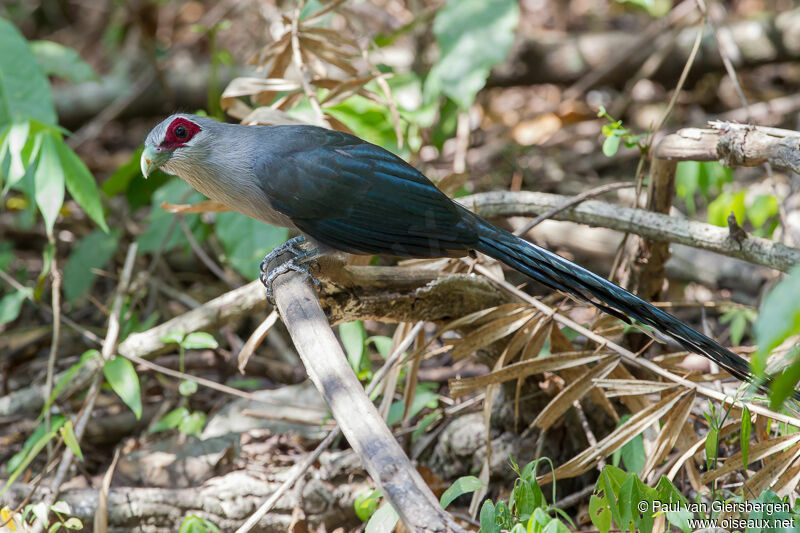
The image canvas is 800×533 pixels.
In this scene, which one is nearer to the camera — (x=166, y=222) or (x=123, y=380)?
(x=123, y=380)

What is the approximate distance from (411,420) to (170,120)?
6.10 ft

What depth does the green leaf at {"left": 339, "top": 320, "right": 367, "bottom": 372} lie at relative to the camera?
10.5ft

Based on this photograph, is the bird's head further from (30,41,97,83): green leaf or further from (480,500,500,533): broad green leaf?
(30,41,97,83): green leaf

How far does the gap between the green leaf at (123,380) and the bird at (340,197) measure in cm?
79

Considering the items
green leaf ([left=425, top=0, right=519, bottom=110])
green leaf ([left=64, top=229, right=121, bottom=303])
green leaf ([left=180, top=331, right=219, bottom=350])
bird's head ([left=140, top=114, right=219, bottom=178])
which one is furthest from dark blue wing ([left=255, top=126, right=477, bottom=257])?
green leaf ([left=64, top=229, right=121, bottom=303])

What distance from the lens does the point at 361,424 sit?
160cm

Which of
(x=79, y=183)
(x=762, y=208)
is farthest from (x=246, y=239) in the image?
(x=762, y=208)

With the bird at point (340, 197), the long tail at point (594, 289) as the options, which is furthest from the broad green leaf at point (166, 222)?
the long tail at point (594, 289)

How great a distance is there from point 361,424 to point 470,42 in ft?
9.33

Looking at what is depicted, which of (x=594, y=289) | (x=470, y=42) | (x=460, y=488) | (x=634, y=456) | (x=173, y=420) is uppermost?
(x=470, y=42)

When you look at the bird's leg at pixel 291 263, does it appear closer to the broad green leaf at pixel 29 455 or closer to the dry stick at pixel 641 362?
the dry stick at pixel 641 362

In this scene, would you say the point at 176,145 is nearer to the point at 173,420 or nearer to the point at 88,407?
the point at 88,407

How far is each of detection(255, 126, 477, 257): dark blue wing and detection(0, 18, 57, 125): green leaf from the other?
6.10ft

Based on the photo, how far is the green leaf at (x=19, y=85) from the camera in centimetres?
395
